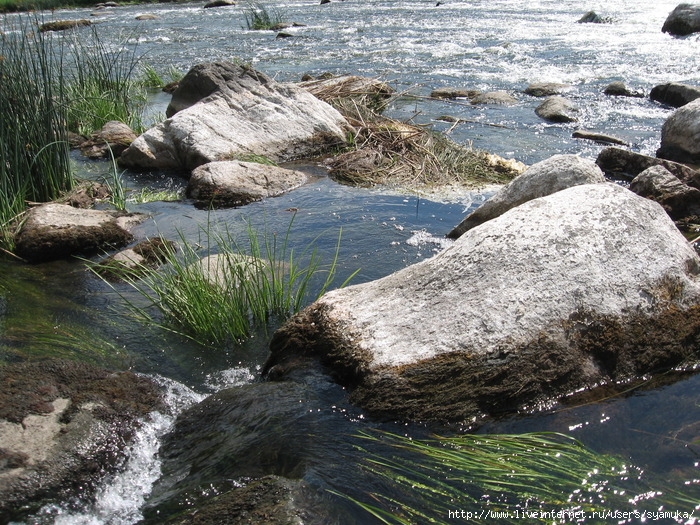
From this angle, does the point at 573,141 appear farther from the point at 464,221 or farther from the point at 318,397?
the point at 318,397

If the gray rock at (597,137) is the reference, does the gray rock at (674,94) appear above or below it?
above

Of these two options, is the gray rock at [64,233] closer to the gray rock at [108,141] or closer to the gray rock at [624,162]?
the gray rock at [108,141]

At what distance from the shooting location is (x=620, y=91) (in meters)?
11.1

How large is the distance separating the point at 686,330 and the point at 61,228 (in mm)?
4569

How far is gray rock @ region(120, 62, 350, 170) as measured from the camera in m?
7.51

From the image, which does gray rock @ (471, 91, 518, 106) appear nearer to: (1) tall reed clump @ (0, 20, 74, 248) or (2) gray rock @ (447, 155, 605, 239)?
(2) gray rock @ (447, 155, 605, 239)

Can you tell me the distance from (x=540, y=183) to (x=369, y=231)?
1490 millimetres

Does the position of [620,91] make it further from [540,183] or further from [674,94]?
[540,183]

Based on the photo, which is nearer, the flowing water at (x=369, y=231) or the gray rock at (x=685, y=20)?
the flowing water at (x=369, y=231)

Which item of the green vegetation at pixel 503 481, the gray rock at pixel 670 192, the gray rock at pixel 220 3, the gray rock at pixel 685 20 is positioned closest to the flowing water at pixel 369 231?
the green vegetation at pixel 503 481

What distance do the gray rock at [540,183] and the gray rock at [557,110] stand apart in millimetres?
4583

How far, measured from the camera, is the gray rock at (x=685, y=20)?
15.7 meters

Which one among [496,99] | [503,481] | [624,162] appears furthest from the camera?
[496,99]

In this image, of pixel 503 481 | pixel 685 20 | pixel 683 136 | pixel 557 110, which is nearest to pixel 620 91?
pixel 557 110
